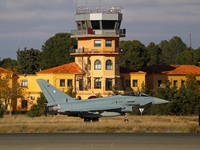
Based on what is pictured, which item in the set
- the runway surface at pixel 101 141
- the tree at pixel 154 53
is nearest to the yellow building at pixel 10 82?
the runway surface at pixel 101 141

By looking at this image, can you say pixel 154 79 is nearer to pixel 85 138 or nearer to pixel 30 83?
pixel 30 83

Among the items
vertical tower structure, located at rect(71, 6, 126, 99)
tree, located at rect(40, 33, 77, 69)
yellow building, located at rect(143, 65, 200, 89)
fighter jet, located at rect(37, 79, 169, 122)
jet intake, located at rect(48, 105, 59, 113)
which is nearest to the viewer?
fighter jet, located at rect(37, 79, 169, 122)

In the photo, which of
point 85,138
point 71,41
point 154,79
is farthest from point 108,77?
point 71,41

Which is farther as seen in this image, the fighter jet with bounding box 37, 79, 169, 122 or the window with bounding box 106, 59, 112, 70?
the window with bounding box 106, 59, 112, 70

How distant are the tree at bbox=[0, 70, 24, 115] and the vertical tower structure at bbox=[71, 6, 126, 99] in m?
9.98

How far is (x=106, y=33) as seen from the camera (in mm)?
71750

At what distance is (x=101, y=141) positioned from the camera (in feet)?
82.1

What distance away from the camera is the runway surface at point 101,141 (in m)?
23.2

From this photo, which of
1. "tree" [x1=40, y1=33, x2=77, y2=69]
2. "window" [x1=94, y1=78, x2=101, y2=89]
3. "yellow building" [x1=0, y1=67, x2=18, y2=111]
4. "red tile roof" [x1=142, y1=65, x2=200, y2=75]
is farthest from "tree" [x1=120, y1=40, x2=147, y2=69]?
"yellow building" [x1=0, y1=67, x2=18, y2=111]

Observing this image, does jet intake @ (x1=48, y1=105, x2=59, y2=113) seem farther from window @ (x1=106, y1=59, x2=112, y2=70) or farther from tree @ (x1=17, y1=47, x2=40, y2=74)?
tree @ (x1=17, y1=47, x2=40, y2=74)

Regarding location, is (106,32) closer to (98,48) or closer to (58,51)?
(98,48)

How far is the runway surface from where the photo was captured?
23.2 m

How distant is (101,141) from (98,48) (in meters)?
48.4

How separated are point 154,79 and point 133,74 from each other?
4792 mm
